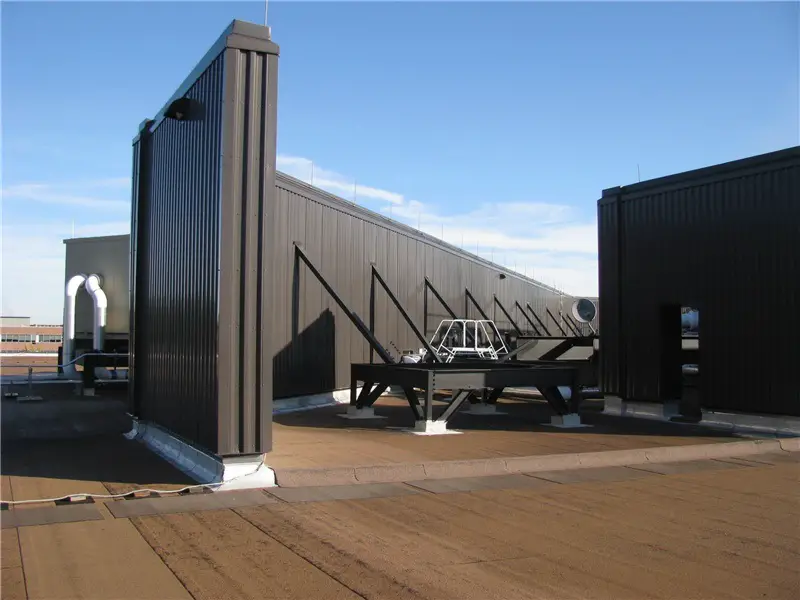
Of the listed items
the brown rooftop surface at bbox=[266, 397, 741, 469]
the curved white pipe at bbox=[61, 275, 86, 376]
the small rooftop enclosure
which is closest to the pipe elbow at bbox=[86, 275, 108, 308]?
the curved white pipe at bbox=[61, 275, 86, 376]

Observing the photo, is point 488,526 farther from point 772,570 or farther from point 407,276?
point 407,276

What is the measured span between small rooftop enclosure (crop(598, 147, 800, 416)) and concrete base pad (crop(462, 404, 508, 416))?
2955mm

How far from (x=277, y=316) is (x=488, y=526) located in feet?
34.8

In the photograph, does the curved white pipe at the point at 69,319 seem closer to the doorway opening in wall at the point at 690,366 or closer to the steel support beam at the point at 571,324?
the doorway opening in wall at the point at 690,366

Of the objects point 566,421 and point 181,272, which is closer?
point 181,272

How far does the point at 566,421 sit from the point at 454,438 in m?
3.22

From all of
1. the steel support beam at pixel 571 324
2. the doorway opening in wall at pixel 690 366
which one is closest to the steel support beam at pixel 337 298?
the doorway opening in wall at pixel 690 366

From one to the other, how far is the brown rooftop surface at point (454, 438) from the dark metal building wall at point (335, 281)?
1785 millimetres

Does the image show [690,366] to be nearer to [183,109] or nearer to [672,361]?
[672,361]

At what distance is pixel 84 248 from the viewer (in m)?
24.8

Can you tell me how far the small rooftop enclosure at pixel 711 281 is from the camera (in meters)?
14.1

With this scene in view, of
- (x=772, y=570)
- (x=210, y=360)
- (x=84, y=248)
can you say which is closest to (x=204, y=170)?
(x=210, y=360)

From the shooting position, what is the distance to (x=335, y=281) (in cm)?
1939


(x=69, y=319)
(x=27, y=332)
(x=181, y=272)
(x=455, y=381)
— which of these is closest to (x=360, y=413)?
(x=455, y=381)
